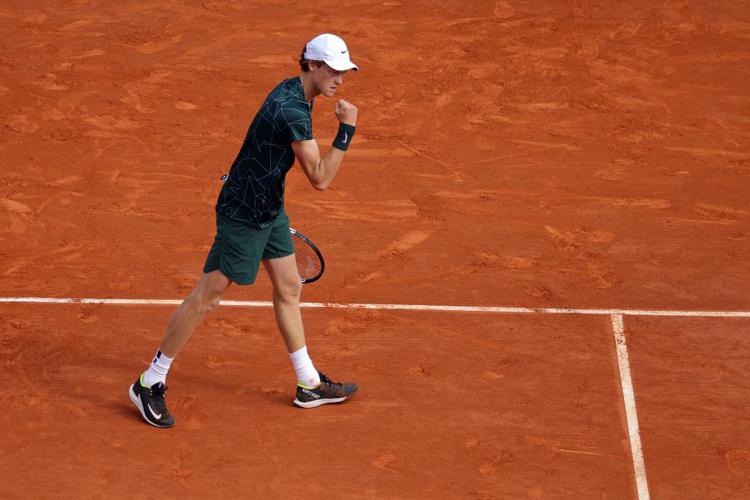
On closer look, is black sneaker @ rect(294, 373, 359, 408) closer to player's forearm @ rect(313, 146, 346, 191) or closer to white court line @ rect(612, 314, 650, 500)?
player's forearm @ rect(313, 146, 346, 191)

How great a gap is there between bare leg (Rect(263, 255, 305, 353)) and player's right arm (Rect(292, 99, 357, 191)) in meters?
0.67

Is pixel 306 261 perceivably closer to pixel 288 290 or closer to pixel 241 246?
pixel 288 290

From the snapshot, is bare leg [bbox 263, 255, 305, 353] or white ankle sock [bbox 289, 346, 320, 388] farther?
white ankle sock [bbox 289, 346, 320, 388]

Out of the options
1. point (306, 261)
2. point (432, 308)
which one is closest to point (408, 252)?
point (432, 308)

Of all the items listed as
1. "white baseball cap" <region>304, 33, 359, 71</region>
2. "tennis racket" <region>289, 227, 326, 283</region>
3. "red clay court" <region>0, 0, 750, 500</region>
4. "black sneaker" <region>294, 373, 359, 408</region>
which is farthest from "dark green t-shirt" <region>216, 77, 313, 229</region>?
"red clay court" <region>0, 0, 750, 500</region>

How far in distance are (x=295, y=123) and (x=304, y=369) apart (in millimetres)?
1656

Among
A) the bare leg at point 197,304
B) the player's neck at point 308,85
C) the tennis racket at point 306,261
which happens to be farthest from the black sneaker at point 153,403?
the player's neck at point 308,85

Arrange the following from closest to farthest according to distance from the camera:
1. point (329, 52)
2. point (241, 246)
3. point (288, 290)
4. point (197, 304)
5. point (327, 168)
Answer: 1. point (329, 52)
2. point (327, 168)
3. point (241, 246)
4. point (197, 304)
5. point (288, 290)

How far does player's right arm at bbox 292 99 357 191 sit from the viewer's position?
19.8 ft

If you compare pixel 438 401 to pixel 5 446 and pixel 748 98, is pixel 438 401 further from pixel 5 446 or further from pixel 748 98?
pixel 748 98

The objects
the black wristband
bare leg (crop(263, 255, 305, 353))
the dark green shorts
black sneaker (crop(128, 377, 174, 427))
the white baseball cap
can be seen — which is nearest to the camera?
the white baseball cap

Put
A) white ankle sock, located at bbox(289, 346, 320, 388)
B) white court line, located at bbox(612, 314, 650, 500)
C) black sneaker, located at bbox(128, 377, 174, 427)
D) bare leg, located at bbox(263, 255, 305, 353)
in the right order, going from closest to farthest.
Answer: white court line, located at bbox(612, 314, 650, 500)
bare leg, located at bbox(263, 255, 305, 353)
black sneaker, located at bbox(128, 377, 174, 427)
white ankle sock, located at bbox(289, 346, 320, 388)

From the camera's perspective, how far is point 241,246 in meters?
6.32

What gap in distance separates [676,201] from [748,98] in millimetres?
2209
